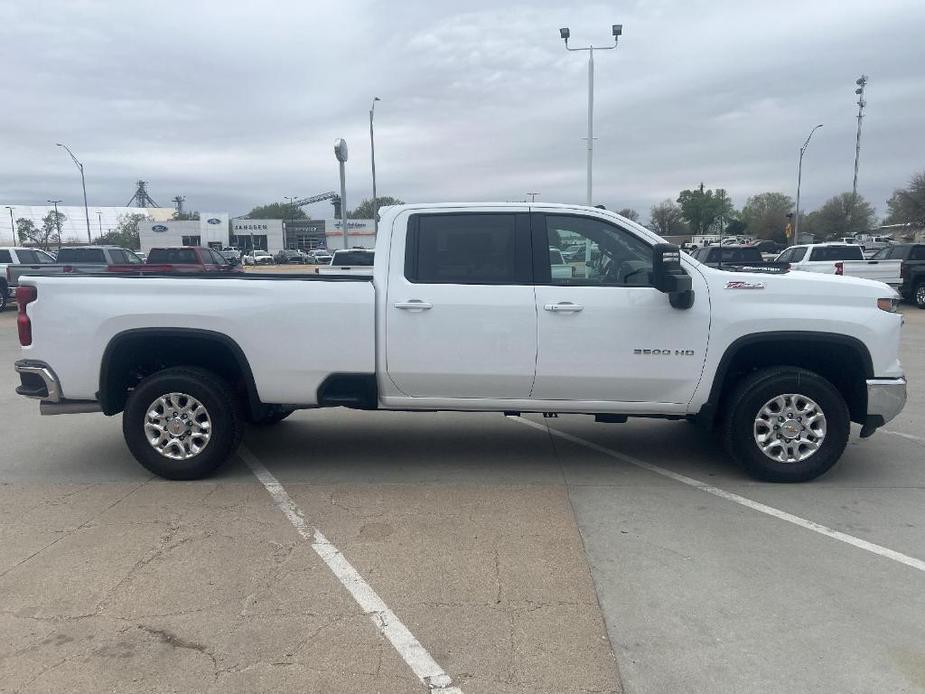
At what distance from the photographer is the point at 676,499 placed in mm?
4953

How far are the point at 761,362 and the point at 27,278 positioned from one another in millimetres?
5451

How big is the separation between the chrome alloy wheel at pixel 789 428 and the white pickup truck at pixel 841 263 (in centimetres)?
1171

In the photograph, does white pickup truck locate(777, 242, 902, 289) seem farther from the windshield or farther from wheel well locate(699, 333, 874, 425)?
the windshield

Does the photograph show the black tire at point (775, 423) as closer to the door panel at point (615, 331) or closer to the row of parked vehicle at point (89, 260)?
the door panel at point (615, 331)

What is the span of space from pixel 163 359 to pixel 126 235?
105 m

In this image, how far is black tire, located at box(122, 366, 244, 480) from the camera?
520cm

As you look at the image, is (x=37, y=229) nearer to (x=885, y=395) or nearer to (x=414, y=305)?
(x=414, y=305)

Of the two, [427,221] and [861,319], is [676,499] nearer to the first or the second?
[861,319]

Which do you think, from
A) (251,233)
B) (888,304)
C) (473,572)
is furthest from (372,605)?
(251,233)

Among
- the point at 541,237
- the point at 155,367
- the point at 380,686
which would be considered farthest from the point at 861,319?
the point at 155,367

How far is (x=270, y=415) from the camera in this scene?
6.65 metres

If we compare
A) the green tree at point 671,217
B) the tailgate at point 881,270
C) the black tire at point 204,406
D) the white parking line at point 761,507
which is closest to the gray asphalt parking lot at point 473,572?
the white parking line at point 761,507

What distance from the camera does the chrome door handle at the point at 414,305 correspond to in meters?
5.05

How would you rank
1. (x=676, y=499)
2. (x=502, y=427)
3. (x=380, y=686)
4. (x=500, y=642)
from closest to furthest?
1. (x=380, y=686)
2. (x=500, y=642)
3. (x=676, y=499)
4. (x=502, y=427)
